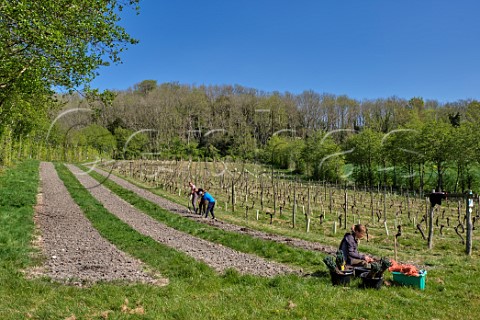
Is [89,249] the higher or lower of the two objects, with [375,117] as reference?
lower

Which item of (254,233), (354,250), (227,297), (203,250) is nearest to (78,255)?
(203,250)

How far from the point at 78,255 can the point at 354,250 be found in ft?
24.5

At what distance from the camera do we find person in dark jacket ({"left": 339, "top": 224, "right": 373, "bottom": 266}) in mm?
8742

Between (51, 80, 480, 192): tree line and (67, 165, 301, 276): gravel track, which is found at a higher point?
(51, 80, 480, 192): tree line

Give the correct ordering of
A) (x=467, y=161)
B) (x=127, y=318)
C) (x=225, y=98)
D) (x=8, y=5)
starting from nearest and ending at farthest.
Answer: (x=127, y=318) < (x=8, y=5) < (x=467, y=161) < (x=225, y=98)

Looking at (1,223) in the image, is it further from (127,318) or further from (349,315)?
(349,315)

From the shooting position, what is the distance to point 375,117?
3637 inches

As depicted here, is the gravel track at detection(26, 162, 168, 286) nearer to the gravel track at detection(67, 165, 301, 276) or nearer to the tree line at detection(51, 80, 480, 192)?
the gravel track at detection(67, 165, 301, 276)

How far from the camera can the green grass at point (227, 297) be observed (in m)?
6.36

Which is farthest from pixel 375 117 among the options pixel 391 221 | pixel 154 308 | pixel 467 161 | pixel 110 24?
pixel 154 308

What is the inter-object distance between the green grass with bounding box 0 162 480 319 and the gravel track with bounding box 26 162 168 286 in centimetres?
49

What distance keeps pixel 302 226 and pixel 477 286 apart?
12.3 meters

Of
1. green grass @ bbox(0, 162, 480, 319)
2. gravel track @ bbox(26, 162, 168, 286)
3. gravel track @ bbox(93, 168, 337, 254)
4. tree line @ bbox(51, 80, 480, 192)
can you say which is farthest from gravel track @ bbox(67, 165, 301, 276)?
tree line @ bbox(51, 80, 480, 192)

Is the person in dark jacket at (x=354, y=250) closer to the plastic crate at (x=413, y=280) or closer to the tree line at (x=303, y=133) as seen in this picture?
the plastic crate at (x=413, y=280)
